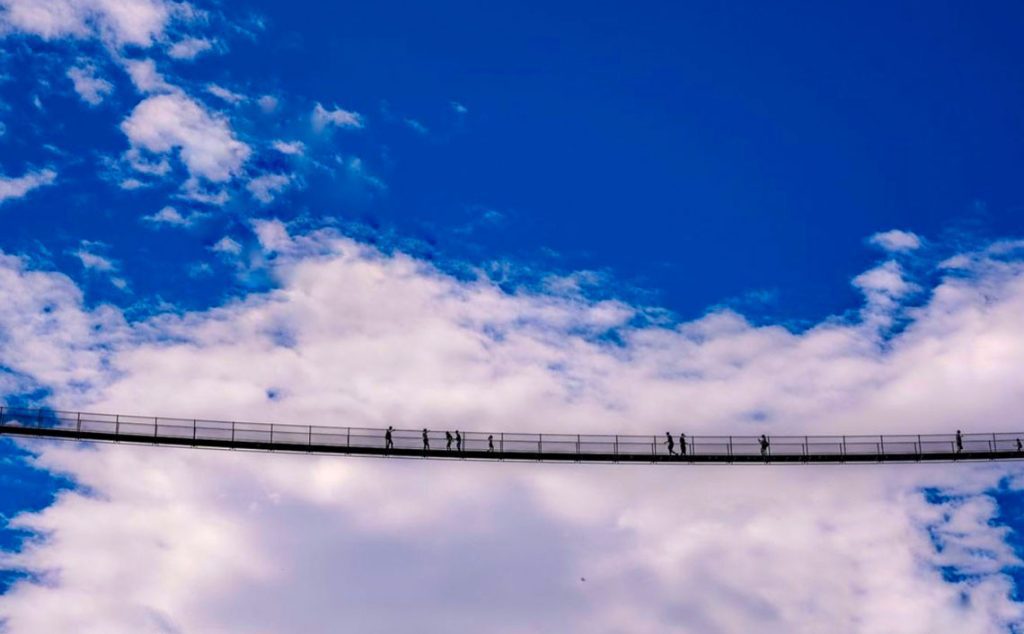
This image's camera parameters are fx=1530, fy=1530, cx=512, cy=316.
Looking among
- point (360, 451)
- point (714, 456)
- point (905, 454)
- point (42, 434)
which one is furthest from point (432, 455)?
point (905, 454)

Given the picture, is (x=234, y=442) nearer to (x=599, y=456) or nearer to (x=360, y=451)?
(x=360, y=451)

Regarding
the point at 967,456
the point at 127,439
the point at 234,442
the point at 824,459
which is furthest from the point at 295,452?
the point at 967,456

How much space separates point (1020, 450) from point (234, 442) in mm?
50727

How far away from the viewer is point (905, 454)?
321 ft

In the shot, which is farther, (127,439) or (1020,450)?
(1020,450)

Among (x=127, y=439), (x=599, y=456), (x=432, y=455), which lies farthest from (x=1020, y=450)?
(x=127, y=439)

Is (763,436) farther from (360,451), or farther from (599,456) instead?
(360,451)

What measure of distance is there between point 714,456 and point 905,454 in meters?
12.5

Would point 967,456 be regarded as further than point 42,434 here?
Yes

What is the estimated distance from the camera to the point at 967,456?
326 ft

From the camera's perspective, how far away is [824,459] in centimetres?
9731

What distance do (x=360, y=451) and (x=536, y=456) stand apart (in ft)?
36.1

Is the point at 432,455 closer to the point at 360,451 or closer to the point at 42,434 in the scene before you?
the point at 360,451

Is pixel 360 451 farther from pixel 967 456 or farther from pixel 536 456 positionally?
pixel 967 456
